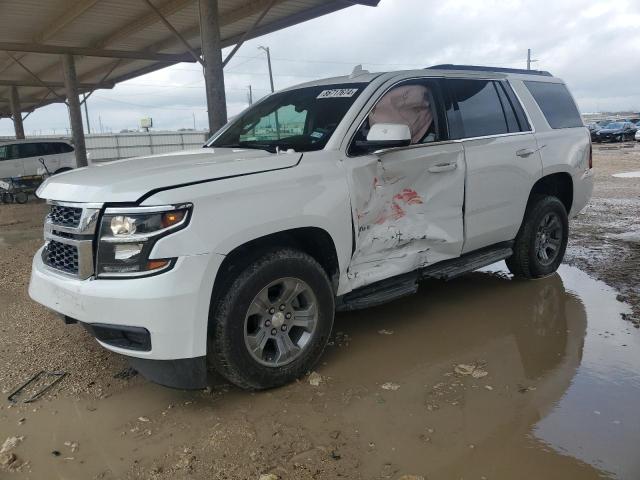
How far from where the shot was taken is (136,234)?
9.06 feet

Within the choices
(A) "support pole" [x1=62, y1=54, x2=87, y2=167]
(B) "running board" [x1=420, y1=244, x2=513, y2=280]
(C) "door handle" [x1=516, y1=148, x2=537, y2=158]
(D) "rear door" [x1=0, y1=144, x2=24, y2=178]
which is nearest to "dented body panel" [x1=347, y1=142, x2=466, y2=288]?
(B) "running board" [x1=420, y1=244, x2=513, y2=280]

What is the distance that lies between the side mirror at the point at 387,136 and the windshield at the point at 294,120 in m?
0.29

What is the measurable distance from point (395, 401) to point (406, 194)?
58.2 inches

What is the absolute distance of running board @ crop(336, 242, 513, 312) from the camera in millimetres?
3748

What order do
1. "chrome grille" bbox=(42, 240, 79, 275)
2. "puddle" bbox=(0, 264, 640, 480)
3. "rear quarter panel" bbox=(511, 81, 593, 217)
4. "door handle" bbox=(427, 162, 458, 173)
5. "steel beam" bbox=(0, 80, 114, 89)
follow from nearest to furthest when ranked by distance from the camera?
"puddle" bbox=(0, 264, 640, 480)
"chrome grille" bbox=(42, 240, 79, 275)
"door handle" bbox=(427, 162, 458, 173)
"rear quarter panel" bbox=(511, 81, 593, 217)
"steel beam" bbox=(0, 80, 114, 89)

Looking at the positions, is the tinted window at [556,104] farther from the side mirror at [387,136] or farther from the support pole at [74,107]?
the support pole at [74,107]

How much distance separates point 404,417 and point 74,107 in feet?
56.3

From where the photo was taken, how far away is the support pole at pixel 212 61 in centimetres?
879

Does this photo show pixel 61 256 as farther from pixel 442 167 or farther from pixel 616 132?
pixel 616 132

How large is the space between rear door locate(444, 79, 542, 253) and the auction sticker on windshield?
0.90 metres

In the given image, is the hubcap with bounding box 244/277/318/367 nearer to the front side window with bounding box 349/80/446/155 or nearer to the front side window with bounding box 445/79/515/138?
the front side window with bounding box 349/80/446/155

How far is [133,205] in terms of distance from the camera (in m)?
2.76

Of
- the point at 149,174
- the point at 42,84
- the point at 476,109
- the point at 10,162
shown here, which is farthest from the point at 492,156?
the point at 42,84

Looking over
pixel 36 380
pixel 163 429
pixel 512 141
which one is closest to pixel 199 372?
pixel 163 429
